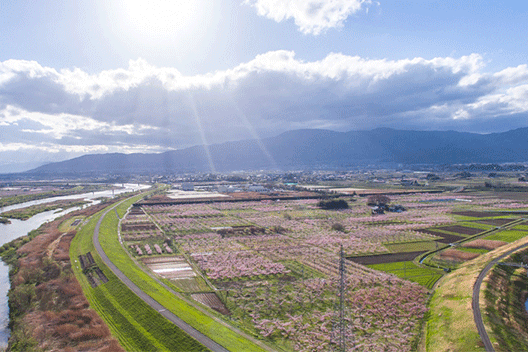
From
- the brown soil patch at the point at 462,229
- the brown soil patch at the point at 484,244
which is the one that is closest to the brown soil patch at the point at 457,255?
the brown soil patch at the point at 484,244

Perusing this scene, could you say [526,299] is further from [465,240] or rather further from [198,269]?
[198,269]

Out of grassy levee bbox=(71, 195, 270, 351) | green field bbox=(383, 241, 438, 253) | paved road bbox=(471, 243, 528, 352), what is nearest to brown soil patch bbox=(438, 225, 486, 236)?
green field bbox=(383, 241, 438, 253)

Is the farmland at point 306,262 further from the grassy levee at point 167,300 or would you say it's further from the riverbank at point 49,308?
the riverbank at point 49,308

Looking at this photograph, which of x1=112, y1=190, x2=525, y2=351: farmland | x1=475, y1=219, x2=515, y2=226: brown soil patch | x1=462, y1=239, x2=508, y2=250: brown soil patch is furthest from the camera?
x1=475, y1=219, x2=515, y2=226: brown soil patch

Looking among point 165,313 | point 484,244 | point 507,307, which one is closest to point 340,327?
point 165,313

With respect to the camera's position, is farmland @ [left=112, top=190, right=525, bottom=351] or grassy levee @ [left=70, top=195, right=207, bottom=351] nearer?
grassy levee @ [left=70, top=195, right=207, bottom=351]

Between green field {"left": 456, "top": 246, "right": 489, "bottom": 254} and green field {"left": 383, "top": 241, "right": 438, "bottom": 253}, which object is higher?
green field {"left": 383, "top": 241, "right": 438, "bottom": 253}

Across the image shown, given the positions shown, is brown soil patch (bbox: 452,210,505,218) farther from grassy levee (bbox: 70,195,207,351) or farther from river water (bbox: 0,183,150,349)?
river water (bbox: 0,183,150,349)
